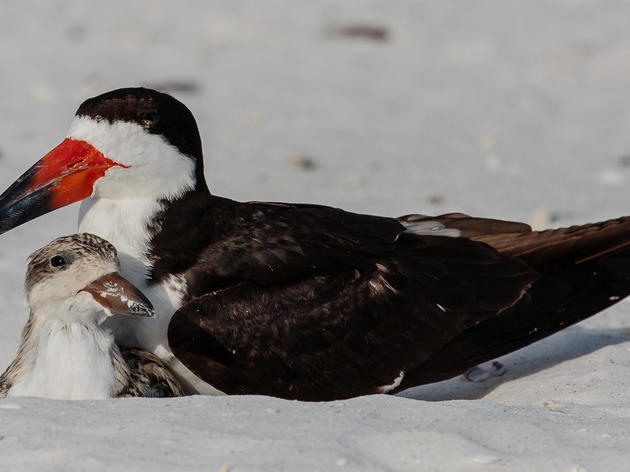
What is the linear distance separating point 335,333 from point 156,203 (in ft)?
2.76

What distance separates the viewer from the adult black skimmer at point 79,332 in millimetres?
4184

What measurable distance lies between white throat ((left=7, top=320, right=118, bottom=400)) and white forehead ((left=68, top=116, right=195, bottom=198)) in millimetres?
554

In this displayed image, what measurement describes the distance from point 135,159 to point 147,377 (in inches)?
31.8

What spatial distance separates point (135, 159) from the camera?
447cm

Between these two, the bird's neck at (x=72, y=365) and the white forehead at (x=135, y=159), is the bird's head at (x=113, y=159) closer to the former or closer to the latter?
the white forehead at (x=135, y=159)

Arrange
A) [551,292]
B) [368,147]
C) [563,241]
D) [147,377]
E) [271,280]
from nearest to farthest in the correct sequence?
[147,377]
[271,280]
[551,292]
[563,241]
[368,147]

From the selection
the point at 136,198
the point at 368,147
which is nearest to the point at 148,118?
the point at 136,198

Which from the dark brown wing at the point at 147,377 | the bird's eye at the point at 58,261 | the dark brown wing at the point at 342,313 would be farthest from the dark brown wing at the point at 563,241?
the bird's eye at the point at 58,261

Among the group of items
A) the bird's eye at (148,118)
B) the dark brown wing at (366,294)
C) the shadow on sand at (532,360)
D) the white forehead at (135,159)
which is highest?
the bird's eye at (148,118)

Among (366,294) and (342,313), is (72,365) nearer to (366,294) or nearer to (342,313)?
(342,313)

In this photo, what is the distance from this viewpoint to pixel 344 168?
827 cm

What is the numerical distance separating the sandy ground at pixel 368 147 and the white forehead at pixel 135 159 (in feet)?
3.24

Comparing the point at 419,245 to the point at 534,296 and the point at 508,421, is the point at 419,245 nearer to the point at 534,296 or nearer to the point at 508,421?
the point at 534,296

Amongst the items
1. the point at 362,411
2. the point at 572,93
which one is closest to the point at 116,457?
the point at 362,411
